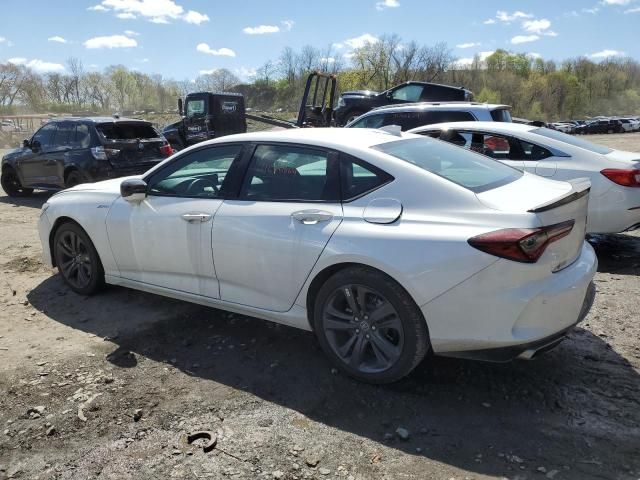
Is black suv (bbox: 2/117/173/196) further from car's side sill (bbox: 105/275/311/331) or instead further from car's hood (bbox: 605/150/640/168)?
car's hood (bbox: 605/150/640/168)

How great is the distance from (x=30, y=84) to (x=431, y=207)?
92.2 meters

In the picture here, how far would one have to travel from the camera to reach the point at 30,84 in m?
81.2

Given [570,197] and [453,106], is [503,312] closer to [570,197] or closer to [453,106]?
[570,197]

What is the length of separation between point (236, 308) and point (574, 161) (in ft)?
13.1

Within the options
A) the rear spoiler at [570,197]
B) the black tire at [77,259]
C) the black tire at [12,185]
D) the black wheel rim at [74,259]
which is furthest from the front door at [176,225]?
the black tire at [12,185]

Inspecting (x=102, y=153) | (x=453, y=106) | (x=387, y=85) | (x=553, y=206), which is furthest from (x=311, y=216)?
(x=387, y=85)

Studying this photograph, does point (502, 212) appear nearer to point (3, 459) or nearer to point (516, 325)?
point (516, 325)

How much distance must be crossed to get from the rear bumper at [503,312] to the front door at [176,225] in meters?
1.71

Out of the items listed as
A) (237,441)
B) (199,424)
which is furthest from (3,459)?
(237,441)

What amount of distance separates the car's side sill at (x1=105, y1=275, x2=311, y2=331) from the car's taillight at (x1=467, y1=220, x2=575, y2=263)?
4.02ft

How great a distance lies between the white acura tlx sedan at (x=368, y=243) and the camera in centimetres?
285

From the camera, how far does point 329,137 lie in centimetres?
369

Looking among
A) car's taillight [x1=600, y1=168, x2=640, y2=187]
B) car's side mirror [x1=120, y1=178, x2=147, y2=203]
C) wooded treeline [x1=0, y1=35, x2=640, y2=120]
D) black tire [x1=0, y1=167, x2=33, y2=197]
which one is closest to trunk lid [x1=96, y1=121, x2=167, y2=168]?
black tire [x1=0, y1=167, x2=33, y2=197]

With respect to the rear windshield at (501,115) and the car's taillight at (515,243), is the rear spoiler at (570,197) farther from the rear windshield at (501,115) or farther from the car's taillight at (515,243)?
the rear windshield at (501,115)
